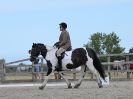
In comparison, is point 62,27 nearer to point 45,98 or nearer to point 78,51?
point 78,51

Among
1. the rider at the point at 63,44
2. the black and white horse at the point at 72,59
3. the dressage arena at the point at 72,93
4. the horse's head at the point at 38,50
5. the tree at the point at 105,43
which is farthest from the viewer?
the tree at the point at 105,43

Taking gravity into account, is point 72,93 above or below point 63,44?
below

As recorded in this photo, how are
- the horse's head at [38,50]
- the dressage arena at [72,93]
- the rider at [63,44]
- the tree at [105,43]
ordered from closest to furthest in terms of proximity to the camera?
1. the dressage arena at [72,93]
2. the rider at [63,44]
3. the horse's head at [38,50]
4. the tree at [105,43]

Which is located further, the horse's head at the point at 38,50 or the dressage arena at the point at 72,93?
the horse's head at the point at 38,50

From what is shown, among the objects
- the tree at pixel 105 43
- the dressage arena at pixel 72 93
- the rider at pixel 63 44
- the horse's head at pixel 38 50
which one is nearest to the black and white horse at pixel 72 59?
the horse's head at pixel 38 50

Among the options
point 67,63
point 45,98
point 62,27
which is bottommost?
point 45,98

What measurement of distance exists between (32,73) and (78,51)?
383 inches

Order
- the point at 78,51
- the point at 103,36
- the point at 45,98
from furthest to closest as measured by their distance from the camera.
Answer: the point at 103,36
the point at 78,51
the point at 45,98

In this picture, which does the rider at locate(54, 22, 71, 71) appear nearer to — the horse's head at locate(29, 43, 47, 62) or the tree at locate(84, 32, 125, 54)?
the horse's head at locate(29, 43, 47, 62)

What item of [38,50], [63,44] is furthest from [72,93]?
[38,50]

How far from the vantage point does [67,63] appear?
1802 centimetres

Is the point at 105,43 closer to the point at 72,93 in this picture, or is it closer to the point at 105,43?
the point at 105,43

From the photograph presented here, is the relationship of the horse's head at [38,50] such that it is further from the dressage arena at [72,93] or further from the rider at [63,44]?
the dressage arena at [72,93]

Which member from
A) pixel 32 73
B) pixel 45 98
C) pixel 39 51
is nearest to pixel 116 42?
pixel 32 73
